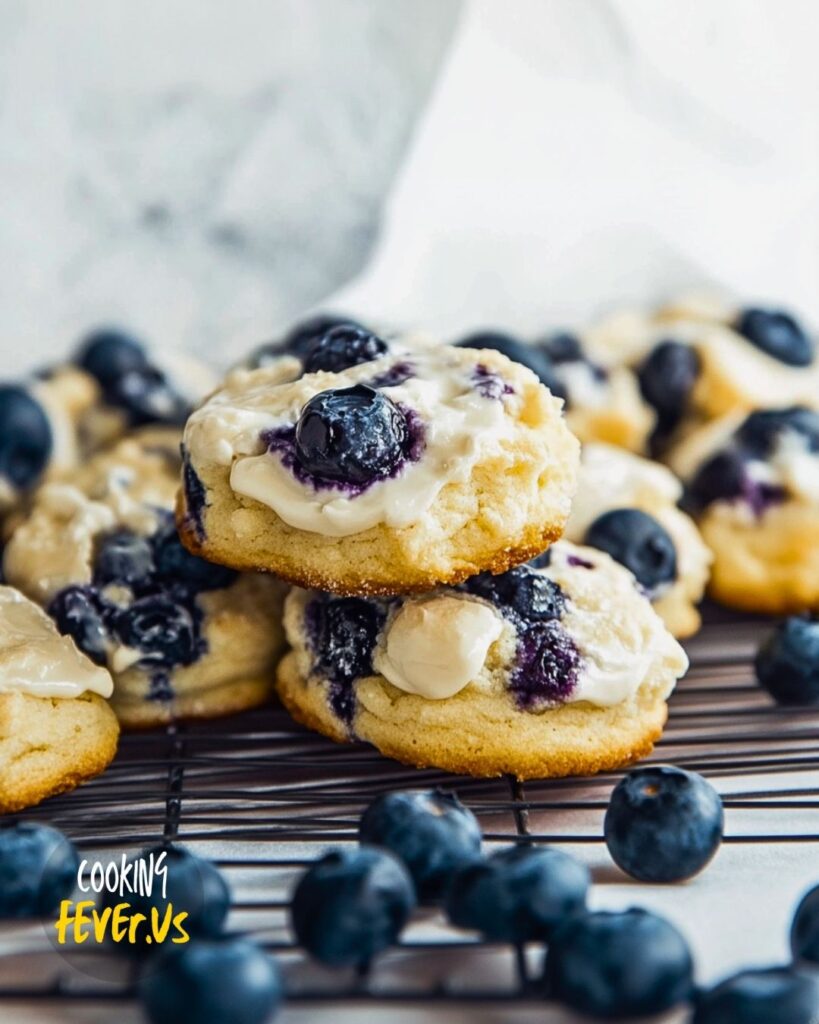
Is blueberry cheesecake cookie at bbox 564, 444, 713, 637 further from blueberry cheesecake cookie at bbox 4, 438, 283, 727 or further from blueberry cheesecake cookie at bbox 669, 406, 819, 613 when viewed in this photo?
blueberry cheesecake cookie at bbox 4, 438, 283, 727

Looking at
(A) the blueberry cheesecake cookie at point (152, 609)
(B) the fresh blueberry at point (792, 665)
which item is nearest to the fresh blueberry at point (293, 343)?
(A) the blueberry cheesecake cookie at point (152, 609)

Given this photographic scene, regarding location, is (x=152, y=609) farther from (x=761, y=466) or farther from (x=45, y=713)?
(x=761, y=466)

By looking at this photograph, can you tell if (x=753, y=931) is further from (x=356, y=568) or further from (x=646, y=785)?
(x=356, y=568)

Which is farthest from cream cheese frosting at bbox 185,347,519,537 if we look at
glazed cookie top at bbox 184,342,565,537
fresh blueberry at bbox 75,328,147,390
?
fresh blueberry at bbox 75,328,147,390

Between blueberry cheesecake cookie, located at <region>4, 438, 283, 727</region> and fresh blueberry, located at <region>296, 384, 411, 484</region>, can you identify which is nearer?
fresh blueberry, located at <region>296, 384, 411, 484</region>

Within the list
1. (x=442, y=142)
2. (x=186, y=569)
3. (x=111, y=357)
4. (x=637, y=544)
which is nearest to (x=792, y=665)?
(x=637, y=544)

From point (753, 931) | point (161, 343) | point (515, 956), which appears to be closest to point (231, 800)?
point (515, 956)

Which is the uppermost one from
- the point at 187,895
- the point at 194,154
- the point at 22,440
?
the point at 187,895
